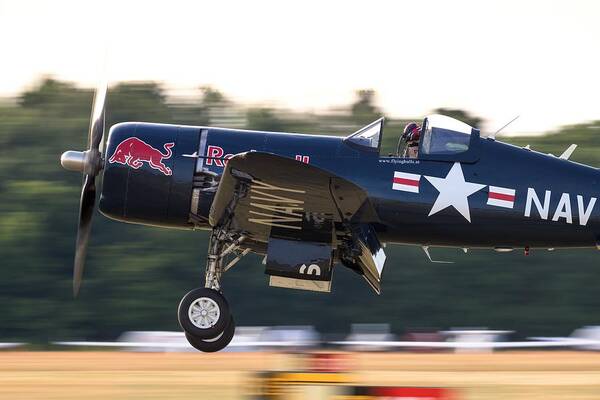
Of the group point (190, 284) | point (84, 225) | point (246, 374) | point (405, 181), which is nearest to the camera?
point (405, 181)

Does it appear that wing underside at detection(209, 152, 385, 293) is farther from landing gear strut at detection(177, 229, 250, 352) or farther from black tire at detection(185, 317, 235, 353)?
black tire at detection(185, 317, 235, 353)

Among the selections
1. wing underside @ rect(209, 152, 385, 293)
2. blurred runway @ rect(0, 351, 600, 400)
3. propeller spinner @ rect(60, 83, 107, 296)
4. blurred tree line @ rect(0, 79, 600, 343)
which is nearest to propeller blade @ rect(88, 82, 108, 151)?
propeller spinner @ rect(60, 83, 107, 296)

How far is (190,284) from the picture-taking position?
129 ft

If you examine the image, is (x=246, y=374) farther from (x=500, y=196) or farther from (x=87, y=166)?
(x=500, y=196)

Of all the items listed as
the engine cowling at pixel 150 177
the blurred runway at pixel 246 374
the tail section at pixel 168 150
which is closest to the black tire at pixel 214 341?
the blurred runway at pixel 246 374

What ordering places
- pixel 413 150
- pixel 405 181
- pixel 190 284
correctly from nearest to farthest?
pixel 405 181
pixel 413 150
pixel 190 284

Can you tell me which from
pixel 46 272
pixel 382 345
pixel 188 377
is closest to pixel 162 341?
pixel 382 345

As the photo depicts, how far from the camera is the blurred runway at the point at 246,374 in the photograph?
13750 mm

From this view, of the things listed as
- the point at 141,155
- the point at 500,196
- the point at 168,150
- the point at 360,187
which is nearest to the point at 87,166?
the point at 141,155

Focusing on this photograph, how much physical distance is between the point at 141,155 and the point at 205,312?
1825 mm

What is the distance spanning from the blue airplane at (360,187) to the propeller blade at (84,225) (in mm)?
480

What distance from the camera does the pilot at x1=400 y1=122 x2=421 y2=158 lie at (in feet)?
36.9

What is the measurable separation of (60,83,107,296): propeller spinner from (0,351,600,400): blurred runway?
2206 millimetres

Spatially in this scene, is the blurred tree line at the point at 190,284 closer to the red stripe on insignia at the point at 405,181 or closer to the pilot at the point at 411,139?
the pilot at the point at 411,139
